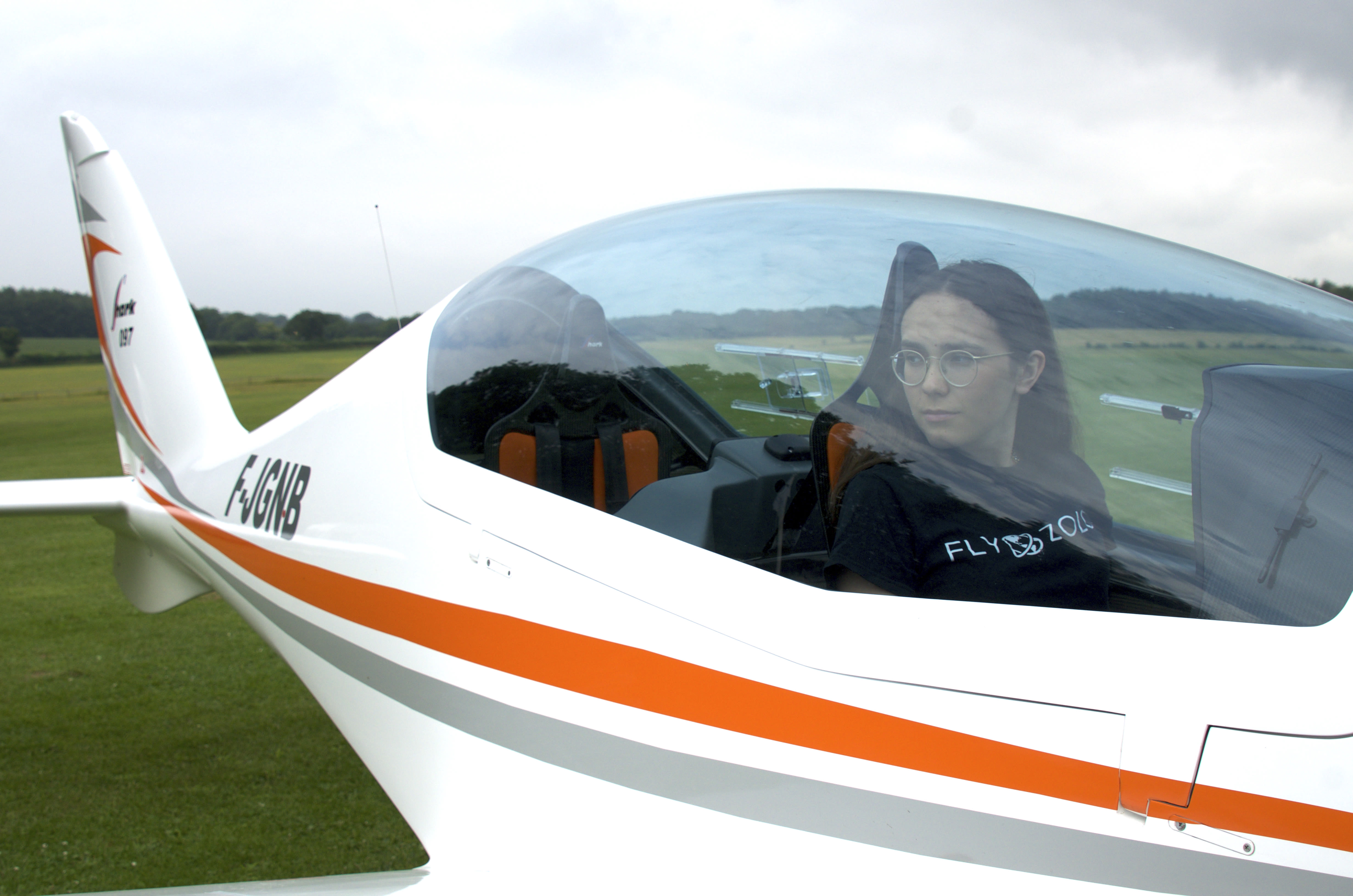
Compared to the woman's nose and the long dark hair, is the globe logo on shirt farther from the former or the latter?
the woman's nose

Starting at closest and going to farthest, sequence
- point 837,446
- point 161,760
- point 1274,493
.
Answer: point 1274,493 < point 837,446 < point 161,760

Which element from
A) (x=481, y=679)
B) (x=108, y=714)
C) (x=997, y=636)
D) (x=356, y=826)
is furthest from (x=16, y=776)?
(x=997, y=636)

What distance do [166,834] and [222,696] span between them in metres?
1.42

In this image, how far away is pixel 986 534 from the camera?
1194 millimetres

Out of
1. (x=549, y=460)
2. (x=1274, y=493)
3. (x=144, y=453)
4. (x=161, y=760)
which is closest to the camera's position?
(x=1274, y=493)

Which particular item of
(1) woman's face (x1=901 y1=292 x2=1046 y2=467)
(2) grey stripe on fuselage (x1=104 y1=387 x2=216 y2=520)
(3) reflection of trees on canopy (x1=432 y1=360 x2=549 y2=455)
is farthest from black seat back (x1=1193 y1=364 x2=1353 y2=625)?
(2) grey stripe on fuselage (x1=104 y1=387 x2=216 y2=520)

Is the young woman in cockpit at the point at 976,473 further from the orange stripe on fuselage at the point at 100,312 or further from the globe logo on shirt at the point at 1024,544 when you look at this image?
the orange stripe on fuselage at the point at 100,312

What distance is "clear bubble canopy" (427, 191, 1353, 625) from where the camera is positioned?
113 cm

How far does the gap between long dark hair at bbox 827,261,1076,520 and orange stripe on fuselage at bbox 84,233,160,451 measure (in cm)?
405

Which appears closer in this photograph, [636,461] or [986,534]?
[986,534]

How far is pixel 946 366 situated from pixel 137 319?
13.6 ft

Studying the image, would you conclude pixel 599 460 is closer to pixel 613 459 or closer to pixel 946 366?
pixel 613 459

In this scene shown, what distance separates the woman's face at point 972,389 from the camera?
123cm

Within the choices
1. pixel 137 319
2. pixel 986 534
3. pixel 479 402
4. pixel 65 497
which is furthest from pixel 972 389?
pixel 137 319
